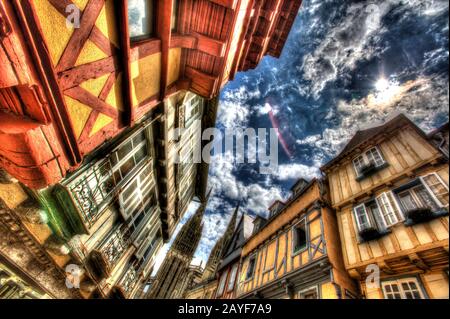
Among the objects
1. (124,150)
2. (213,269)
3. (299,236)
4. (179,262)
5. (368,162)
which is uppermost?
(179,262)

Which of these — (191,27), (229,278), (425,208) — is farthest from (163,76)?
(229,278)

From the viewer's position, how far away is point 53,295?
6234 millimetres

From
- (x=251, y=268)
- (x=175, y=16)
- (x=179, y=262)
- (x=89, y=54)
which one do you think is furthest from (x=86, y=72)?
(x=179, y=262)

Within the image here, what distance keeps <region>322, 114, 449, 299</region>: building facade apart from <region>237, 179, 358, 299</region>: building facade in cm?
49

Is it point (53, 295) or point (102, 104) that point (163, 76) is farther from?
point (53, 295)

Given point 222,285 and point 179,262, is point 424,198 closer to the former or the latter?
point 222,285

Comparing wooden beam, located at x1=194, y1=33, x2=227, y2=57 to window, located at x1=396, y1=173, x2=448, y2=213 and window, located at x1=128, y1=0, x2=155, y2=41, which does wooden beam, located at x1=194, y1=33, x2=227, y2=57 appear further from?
window, located at x1=396, y1=173, x2=448, y2=213

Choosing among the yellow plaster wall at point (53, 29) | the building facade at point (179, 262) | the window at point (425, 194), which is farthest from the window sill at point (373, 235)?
the building facade at point (179, 262)

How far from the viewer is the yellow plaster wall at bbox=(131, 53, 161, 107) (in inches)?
152

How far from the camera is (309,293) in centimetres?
627

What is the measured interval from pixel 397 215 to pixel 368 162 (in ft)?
8.67

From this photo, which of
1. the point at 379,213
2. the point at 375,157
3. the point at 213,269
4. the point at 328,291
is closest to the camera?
the point at 328,291
